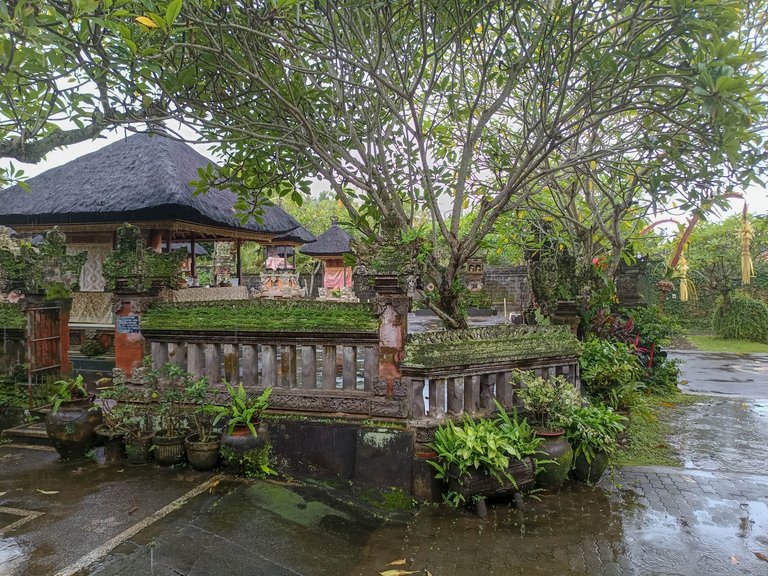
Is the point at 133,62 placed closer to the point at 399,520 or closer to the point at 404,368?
the point at 404,368

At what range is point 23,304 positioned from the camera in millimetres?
7070

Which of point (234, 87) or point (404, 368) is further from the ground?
point (234, 87)

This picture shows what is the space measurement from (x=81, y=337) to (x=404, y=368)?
9471 mm

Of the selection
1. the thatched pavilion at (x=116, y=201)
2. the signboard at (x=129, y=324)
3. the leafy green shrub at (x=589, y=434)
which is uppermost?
the thatched pavilion at (x=116, y=201)

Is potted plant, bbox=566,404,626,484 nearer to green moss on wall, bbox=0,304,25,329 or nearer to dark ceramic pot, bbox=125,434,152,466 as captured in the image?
dark ceramic pot, bbox=125,434,152,466

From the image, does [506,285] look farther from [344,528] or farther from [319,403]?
[344,528]

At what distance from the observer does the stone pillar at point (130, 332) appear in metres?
6.05

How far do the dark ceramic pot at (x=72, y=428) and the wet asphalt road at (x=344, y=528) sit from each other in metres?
0.18

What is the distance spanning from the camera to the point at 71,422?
5605 mm

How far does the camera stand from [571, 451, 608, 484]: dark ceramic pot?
520 centimetres

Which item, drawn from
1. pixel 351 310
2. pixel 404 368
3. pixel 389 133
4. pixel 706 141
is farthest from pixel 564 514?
pixel 389 133

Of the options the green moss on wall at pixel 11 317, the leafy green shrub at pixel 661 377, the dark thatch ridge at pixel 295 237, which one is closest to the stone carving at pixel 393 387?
the green moss on wall at pixel 11 317

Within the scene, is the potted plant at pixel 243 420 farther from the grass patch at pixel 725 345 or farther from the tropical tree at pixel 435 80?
the grass patch at pixel 725 345

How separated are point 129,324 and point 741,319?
20237 millimetres
